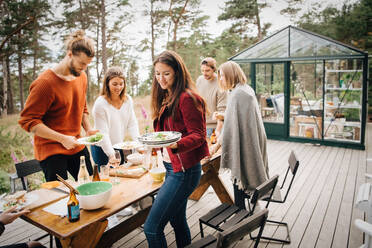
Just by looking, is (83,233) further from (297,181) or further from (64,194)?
(297,181)

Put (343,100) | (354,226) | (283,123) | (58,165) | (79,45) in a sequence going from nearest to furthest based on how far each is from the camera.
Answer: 1. (79,45)
2. (58,165)
3. (354,226)
4. (343,100)
5. (283,123)

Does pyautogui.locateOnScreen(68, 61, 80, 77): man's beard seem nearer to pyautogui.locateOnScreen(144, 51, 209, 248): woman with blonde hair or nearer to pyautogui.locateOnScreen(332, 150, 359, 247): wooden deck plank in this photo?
pyautogui.locateOnScreen(144, 51, 209, 248): woman with blonde hair

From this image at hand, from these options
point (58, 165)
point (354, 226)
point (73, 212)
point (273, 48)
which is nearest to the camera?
point (73, 212)

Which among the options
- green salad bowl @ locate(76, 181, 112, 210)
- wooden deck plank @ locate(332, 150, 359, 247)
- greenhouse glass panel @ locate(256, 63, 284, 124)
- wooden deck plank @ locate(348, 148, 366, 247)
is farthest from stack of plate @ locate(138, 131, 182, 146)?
greenhouse glass panel @ locate(256, 63, 284, 124)

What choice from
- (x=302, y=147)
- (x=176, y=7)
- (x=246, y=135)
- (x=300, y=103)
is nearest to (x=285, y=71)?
(x=300, y=103)

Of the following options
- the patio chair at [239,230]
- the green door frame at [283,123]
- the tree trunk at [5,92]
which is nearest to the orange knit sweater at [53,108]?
the patio chair at [239,230]

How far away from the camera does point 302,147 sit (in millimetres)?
6555

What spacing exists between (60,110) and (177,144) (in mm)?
1211

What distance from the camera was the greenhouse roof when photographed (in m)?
5.98

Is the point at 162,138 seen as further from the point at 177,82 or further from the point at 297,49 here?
the point at 297,49

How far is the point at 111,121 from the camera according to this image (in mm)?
2881

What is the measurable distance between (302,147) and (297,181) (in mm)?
2356

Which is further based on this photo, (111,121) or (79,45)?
(111,121)

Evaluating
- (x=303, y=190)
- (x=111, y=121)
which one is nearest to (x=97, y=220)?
(x=111, y=121)
